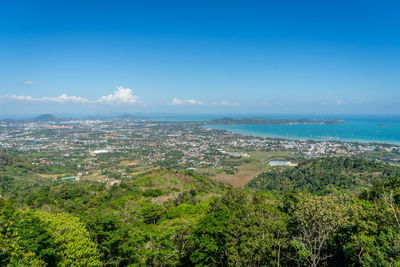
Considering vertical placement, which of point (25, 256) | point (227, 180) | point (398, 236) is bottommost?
point (227, 180)

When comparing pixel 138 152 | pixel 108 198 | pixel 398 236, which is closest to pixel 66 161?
pixel 138 152

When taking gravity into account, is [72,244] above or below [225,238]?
above

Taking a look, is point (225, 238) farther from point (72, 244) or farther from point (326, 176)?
point (326, 176)

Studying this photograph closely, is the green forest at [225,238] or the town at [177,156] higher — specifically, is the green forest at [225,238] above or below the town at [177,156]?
above

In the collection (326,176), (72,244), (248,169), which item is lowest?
(248,169)

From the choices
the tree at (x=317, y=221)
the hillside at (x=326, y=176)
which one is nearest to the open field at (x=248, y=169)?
the hillside at (x=326, y=176)

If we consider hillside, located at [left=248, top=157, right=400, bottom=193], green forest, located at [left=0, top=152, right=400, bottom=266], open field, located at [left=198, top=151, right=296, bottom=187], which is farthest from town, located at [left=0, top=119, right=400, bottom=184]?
green forest, located at [left=0, top=152, right=400, bottom=266]

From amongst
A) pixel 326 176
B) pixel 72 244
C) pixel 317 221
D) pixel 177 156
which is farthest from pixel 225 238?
pixel 177 156

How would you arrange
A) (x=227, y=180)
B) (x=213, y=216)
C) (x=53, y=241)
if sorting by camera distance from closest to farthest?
(x=53, y=241), (x=213, y=216), (x=227, y=180)

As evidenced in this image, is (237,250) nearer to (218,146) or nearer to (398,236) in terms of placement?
(398,236)

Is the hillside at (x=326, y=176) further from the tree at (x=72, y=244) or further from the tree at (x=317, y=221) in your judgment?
the tree at (x=72, y=244)

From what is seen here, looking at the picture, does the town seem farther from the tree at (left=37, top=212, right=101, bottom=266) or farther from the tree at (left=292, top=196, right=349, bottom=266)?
the tree at (left=292, top=196, right=349, bottom=266)
